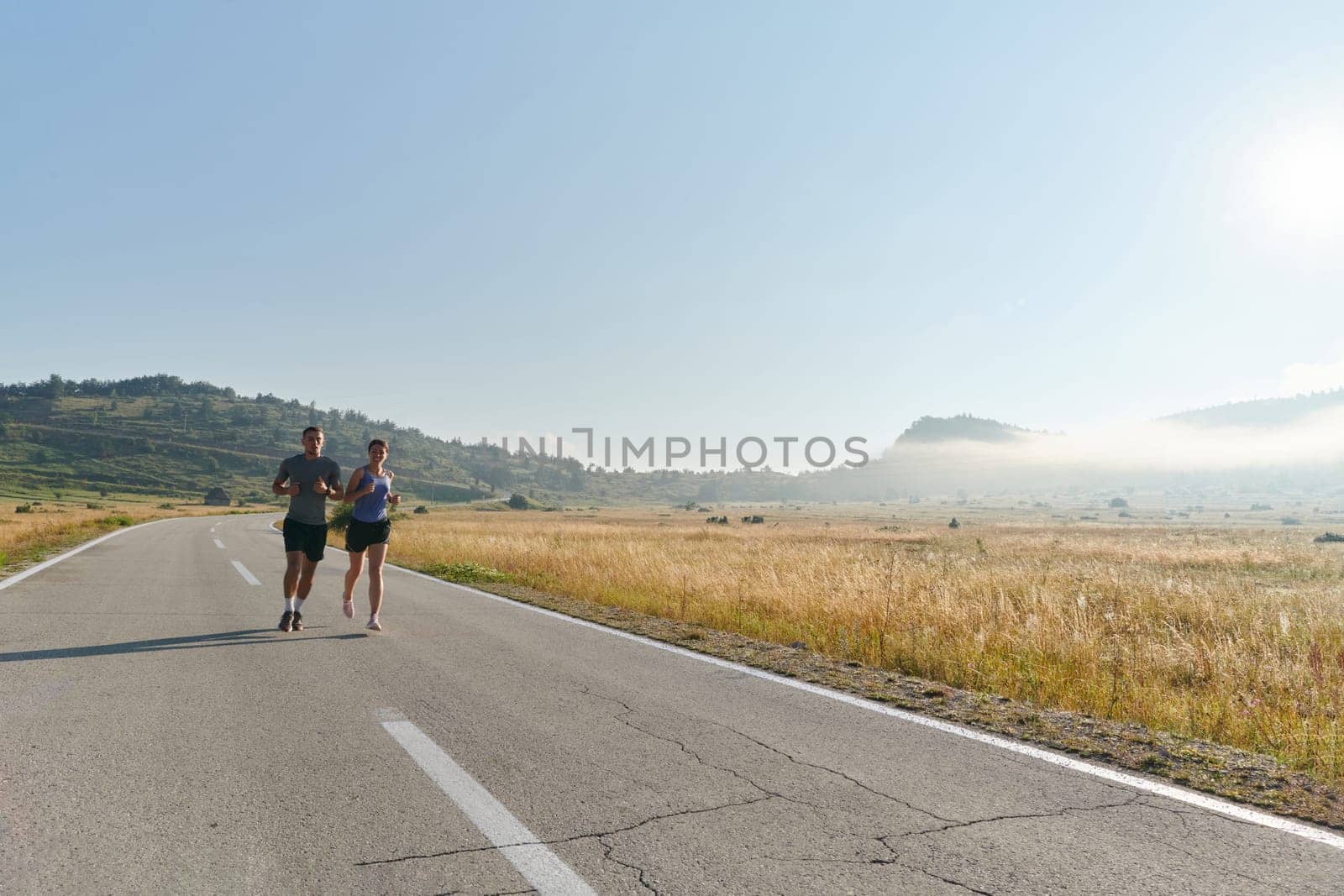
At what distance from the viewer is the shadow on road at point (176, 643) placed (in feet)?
22.5

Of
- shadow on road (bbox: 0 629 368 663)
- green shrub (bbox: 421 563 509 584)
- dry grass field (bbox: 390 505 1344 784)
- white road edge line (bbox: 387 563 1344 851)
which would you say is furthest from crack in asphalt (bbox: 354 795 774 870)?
green shrub (bbox: 421 563 509 584)

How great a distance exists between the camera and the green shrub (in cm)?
1489

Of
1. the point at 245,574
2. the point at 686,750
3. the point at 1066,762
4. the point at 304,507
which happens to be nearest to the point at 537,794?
the point at 686,750

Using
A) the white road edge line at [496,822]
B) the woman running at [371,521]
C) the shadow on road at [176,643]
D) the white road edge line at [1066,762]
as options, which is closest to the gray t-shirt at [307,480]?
the woman running at [371,521]

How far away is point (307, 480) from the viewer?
27.6 ft

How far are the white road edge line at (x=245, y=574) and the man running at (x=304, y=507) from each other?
229 inches

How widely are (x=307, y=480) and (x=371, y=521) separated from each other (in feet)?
2.59

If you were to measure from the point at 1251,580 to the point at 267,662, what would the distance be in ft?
76.3

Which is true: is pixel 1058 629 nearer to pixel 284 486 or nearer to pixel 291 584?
pixel 291 584

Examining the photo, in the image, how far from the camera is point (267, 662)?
22.4 ft

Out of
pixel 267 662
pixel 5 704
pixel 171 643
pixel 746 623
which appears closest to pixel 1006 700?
pixel 746 623

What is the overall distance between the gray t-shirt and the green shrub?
608cm

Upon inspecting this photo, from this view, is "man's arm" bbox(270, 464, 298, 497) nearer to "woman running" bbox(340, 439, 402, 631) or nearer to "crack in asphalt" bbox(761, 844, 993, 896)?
"woman running" bbox(340, 439, 402, 631)

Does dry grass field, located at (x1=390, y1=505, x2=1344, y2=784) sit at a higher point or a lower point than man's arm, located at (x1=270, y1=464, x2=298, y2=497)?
lower
